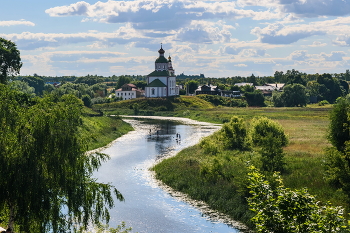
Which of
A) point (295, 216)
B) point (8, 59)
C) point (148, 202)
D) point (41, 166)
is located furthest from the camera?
point (8, 59)

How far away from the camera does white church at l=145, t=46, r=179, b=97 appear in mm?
140500

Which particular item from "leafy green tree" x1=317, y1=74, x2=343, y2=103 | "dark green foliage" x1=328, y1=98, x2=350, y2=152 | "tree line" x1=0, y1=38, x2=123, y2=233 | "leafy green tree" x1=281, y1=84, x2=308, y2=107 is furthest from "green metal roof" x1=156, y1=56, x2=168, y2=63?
"tree line" x1=0, y1=38, x2=123, y2=233

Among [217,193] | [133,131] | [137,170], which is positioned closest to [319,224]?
[217,193]

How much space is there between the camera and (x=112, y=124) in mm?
84000

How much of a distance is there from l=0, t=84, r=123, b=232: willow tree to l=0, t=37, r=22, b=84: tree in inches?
2016

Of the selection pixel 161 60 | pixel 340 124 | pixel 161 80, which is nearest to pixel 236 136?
pixel 340 124

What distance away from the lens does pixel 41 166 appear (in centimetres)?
1888

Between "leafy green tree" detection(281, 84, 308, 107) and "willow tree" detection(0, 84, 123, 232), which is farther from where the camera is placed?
"leafy green tree" detection(281, 84, 308, 107)

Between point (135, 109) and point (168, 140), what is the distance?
59.1 metres

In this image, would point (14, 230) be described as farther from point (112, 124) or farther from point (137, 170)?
point (112, 124)

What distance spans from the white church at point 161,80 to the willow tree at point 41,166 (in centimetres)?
11955

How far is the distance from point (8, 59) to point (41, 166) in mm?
55734

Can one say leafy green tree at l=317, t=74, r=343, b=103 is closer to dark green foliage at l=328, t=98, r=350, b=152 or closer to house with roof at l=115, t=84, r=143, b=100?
house with roof at l=115, t=84, r=143, b=100

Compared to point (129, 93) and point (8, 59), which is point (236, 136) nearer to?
point (8, 59)
